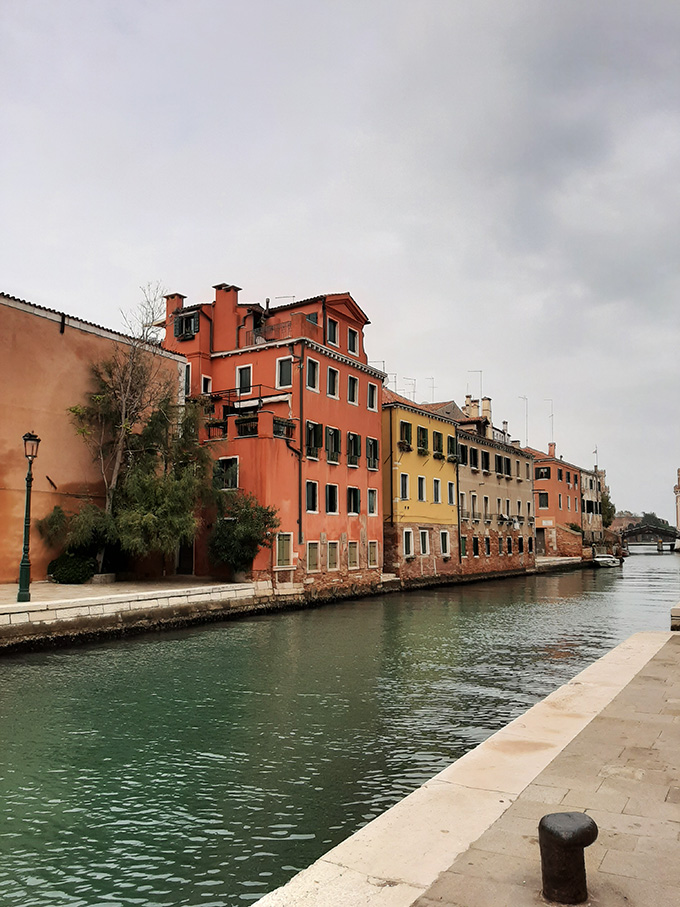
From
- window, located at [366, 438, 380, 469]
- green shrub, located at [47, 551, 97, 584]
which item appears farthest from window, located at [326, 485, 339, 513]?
green shrub, located at [47, 551, 97, 584]

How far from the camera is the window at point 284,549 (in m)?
27.0

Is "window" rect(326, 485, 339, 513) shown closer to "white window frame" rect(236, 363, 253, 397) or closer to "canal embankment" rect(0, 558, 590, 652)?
"canal embankment" rect(0, 558, 590, 652)

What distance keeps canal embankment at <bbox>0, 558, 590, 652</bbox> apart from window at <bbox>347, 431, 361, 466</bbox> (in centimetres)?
695

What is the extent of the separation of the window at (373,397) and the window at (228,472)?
9.02 metres

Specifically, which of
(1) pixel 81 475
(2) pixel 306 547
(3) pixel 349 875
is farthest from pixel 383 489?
(3) pixel 349 875

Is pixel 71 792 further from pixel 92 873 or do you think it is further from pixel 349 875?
pixel 349 875

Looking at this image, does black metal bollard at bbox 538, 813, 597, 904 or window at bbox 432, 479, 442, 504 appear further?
window at bbox 432, 479, 442, 504

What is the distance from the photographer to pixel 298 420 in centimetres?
2905

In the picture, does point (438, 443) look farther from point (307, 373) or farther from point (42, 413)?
point (42, 413)

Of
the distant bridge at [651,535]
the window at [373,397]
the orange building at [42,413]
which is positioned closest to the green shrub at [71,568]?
the orange building at [42,413]

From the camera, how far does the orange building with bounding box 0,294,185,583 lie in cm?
2208

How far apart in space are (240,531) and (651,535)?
128103 millimetres

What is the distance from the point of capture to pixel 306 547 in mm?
28562

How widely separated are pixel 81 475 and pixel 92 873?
20.3m
